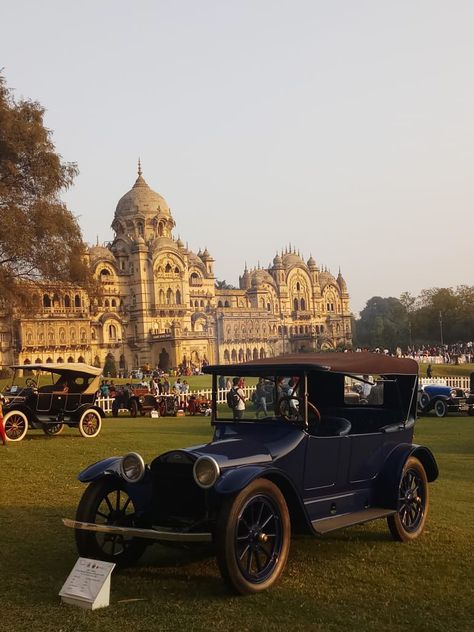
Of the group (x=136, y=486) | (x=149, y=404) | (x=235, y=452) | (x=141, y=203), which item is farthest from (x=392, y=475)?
(x=141, y=203)

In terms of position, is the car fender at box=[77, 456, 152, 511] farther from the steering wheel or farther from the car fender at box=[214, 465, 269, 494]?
the steering wheel

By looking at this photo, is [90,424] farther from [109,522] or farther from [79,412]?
[109,522]

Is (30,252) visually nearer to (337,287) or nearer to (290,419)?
(290,419)

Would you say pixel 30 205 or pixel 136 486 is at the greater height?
pixel 30 205

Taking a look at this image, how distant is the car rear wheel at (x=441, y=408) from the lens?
23.7 m

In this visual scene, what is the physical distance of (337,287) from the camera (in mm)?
115312

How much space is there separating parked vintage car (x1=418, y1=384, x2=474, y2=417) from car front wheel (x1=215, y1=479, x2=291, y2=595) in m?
18.4

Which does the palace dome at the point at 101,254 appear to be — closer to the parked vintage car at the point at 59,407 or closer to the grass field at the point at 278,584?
the parked vintage car at the point at 59,407

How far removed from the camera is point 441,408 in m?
23.8

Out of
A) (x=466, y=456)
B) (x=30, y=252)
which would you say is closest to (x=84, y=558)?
(x=466, y=456)

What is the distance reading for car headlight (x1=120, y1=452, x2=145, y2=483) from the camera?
6422 mm

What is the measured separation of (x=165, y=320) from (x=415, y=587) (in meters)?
77.1

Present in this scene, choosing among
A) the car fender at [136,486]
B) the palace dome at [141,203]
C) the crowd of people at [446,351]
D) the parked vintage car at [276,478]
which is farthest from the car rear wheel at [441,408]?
the palace dome at [141,203]

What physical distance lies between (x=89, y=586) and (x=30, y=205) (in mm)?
20807
